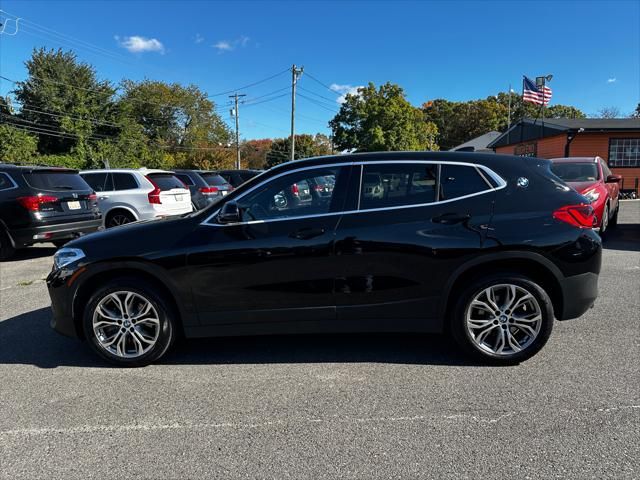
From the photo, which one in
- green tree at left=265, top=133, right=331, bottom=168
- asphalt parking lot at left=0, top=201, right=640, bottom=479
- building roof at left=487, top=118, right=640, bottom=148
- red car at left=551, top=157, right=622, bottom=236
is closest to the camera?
asphalt parking lot at left=0, top=201, right=640, bottom=479

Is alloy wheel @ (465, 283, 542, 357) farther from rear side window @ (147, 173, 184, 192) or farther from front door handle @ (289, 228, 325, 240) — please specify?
rear side window @ (147, 173, 184, 192)

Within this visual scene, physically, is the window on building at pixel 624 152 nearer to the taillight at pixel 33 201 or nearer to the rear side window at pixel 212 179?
the rear side window at pixel 212 179

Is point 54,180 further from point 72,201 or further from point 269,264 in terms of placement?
point 269,264

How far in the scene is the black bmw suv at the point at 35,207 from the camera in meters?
8.08

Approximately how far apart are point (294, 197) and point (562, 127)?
931 inches

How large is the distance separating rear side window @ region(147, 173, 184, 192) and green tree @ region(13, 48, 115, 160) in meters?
31.1

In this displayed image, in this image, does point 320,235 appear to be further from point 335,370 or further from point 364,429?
point 364,429

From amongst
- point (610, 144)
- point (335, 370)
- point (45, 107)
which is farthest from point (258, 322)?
point (45, 107)

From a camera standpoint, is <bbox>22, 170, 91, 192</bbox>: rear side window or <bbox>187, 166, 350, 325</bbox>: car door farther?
<bbox>22, 170, 91, 192</bbox>: rear side window

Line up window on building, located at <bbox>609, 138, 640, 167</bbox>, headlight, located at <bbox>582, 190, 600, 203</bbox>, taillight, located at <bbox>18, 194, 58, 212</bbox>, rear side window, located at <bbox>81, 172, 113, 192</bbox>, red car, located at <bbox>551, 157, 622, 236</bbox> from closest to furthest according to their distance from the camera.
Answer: taillight, located at <bbox>18, 194, 58, 212</bbox>, headlight, located at <bbox>582, 190, 600, 203</bbox>, red car, located at <bbox>551, 157, 622, 236</bbox>, rear side window, located at <bbox>81, 172, 113, 192</bbox>, window on building, located at <bbox>609, 138, 640, 167</bbox>

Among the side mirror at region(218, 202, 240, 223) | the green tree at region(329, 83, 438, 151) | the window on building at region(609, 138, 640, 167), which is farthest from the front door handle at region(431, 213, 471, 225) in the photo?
the green tree at region(329, 83, 438, 151)

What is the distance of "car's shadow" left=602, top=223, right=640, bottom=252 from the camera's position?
29.7 feet

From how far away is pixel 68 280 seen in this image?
3861 millimetres

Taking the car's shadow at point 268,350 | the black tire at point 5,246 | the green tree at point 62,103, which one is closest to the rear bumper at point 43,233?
the black tire at point 5,246
